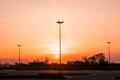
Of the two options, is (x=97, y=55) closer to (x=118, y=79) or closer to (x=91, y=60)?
(x=91, y=60)

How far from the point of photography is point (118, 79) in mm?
45625

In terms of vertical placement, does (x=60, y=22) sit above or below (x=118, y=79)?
above

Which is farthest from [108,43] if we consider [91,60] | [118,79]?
[118,79]

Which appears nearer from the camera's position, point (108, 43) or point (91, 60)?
point (108, 43)

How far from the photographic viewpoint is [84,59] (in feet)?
654

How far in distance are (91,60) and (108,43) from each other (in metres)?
56.5

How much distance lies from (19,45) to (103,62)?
5379cm

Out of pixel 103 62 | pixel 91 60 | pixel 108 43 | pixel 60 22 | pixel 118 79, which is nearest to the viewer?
pixel 118 79

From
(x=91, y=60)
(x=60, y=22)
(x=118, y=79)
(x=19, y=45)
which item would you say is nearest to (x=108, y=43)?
(x=19, y=45)

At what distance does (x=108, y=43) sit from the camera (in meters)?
140

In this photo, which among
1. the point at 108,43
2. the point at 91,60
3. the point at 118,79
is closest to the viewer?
the point at 118,79

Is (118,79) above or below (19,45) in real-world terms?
below

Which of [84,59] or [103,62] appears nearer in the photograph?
[103,62]

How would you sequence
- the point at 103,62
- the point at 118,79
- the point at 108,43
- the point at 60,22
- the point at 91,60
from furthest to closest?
Answer: the point at 91,60 < the point at 103,62 < the point at 108,43 < the point at 60,22 < the point at 118,79
